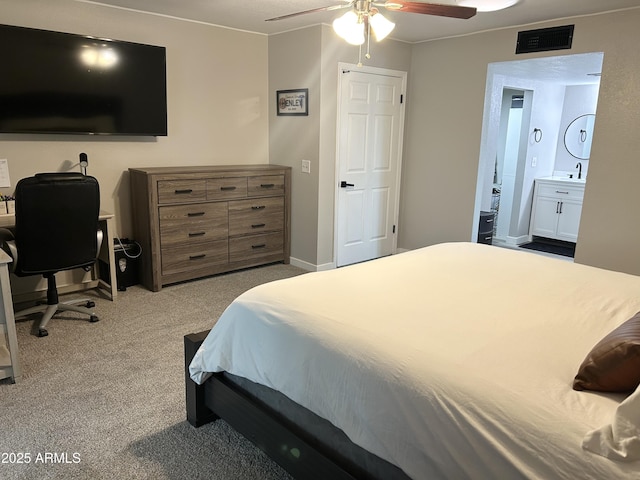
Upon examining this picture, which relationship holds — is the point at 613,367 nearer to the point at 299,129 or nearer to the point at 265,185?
the point at 265,185

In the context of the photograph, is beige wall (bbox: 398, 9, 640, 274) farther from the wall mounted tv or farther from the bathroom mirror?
the wall mounted tv

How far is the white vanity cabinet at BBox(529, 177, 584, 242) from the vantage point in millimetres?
5898

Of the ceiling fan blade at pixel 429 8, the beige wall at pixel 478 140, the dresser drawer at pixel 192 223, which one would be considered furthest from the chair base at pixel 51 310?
the beige wall at pixel 478 140

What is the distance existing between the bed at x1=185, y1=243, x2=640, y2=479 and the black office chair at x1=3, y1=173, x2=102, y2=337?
160 cm

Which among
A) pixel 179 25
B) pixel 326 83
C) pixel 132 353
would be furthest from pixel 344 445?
pixel 179 25

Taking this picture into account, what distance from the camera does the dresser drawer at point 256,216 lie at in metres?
4.59

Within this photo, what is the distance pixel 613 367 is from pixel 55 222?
3.22 metres

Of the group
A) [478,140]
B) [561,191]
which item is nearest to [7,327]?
[478,140]

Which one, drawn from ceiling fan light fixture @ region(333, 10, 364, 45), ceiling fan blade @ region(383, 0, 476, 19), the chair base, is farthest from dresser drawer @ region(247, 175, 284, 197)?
ceiling fan blade @ region(383, 0, 476, 19)

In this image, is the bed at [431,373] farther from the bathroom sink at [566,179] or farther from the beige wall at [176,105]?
the bathroom sink at [566,179]

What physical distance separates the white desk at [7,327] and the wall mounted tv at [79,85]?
151 cm

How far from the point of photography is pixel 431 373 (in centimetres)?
141

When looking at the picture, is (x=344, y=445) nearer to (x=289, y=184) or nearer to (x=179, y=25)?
(x=289, y=184)

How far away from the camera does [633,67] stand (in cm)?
364
